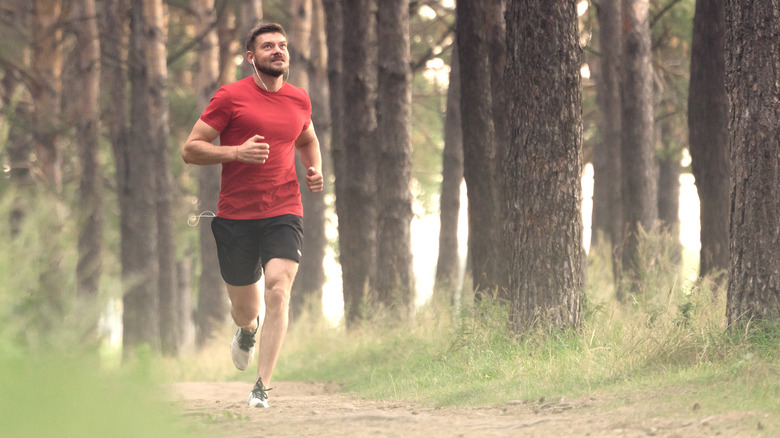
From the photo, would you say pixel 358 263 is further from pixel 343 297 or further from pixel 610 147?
pixel 610 147

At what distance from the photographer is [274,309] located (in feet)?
23.6

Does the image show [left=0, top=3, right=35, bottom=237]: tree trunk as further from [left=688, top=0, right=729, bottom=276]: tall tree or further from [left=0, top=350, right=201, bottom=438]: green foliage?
[left=0, top=350, right=201, bottom=438]: green foliage

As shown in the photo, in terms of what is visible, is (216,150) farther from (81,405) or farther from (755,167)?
(81,405)

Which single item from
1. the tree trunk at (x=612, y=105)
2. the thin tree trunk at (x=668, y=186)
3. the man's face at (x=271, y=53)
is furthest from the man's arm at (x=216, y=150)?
the thin tree trunk at (x=668, y=186)

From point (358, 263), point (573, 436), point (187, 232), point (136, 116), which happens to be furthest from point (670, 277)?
point (187, 232)

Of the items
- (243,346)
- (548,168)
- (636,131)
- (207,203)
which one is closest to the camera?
(243,346)

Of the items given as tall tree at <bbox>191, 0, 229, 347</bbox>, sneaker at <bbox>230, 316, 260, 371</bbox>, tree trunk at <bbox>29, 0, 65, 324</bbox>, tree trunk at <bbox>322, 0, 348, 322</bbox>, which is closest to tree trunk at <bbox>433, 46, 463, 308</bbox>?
tree trunk at <bbox>322, 0, 348, 322</bbox>

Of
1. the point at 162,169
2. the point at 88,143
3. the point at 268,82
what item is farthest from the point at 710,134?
the point at 88,143

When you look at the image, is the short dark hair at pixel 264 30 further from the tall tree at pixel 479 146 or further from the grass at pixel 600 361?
the tall tree at pixel 479 146

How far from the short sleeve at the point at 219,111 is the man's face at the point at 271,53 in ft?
1.10

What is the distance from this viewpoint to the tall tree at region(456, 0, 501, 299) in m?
11.4

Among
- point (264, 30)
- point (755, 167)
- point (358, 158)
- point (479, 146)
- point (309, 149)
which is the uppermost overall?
point (264, 30)

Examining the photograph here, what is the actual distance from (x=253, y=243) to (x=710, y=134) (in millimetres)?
6145

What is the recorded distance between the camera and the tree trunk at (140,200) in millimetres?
19703
